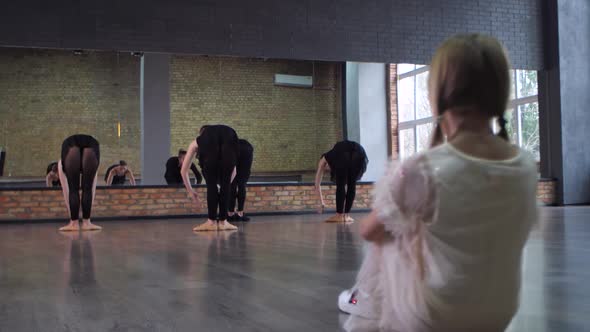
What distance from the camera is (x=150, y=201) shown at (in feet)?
34.1

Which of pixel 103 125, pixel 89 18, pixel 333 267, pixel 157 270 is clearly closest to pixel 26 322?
pixel 157 270

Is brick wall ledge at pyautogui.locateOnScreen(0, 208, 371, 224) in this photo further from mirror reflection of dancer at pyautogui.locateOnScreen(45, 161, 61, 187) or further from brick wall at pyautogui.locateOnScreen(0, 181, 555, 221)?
mirror reflection of dancer at pyautogui.locateOnScreen(45, 161, 61, 187)

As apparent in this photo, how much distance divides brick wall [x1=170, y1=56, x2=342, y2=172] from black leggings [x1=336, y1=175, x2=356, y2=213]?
3582mm

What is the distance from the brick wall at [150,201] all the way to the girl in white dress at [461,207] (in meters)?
8.41

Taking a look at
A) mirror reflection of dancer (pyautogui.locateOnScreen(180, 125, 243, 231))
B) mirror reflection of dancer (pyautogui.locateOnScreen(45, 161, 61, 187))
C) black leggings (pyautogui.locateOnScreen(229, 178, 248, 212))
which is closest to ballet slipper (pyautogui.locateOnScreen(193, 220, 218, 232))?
mirror reflection of dancer (pyautogui.locateOnScreen(180, 125, 243, 231))

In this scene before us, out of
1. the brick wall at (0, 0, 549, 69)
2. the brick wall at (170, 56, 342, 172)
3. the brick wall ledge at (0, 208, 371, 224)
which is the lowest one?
the brick wall ledge at (0, 208, 371, 224)

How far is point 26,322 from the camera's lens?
2.07 metres

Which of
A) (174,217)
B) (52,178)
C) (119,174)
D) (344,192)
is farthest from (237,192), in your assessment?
(52,178)

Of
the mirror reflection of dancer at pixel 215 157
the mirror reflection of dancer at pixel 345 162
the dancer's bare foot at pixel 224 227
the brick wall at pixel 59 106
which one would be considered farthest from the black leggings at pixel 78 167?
the brick wall at pixel 59 106

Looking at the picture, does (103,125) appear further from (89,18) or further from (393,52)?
(393,52)

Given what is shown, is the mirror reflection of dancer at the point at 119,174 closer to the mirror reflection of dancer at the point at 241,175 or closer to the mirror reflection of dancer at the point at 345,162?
the mirror reflection of dancer at the point at 241,175

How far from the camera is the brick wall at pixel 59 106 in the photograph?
422 inches

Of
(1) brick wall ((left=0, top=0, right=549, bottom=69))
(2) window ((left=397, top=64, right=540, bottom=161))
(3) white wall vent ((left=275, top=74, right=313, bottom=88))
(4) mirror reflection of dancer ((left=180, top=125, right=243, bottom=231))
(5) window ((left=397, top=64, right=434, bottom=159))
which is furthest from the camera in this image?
(5) window ((left=397, top=64, right=434, bottom=159))

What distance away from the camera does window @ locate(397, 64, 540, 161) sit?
41.7 ft
